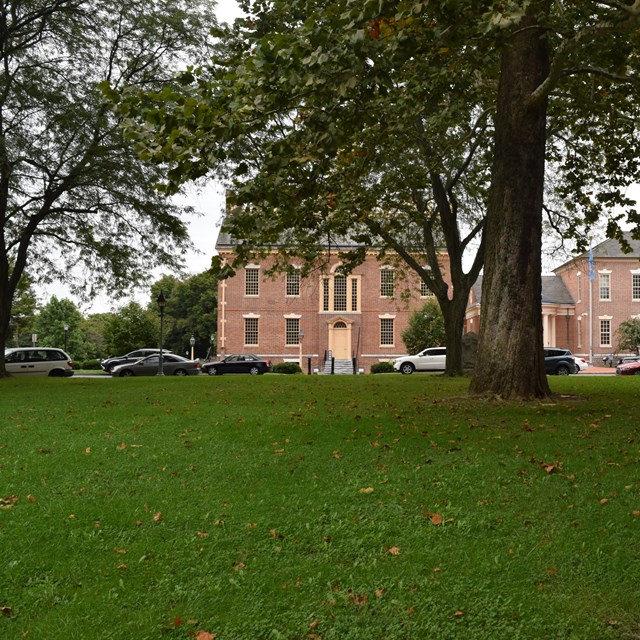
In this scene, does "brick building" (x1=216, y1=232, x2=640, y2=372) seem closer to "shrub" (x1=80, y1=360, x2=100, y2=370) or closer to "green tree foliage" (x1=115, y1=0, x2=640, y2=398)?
"shrub" (x1=80, y1=360, x2=100, y2=370)

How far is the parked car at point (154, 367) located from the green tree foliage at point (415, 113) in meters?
18.8

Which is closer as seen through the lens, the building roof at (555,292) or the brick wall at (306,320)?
the brick wall at (306,320)

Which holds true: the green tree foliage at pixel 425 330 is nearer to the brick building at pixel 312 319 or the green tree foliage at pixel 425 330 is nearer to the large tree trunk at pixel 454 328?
the brick building at pixel 312 319

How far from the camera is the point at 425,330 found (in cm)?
4844

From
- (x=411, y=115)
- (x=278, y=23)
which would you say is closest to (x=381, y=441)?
(x=411, y=115)

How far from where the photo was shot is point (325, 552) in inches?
197

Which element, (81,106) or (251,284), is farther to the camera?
(251,284)

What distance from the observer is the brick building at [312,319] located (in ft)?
174

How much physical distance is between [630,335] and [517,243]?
4446 centimetres

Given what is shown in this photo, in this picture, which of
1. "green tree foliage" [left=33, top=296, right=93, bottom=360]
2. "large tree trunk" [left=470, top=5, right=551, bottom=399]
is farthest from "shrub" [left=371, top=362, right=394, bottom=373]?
"green tree foliage" [left=33, top=296, right=93, bottom=360]

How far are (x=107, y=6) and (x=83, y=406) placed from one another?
1368 cm

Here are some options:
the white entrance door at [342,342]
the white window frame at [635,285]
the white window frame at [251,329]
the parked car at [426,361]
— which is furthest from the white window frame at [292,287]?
the white window frame at [635,285]

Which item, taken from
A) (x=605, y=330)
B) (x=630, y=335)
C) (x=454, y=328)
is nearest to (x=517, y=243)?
(x=454, y=328)

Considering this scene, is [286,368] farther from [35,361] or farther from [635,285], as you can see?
[635,285]
